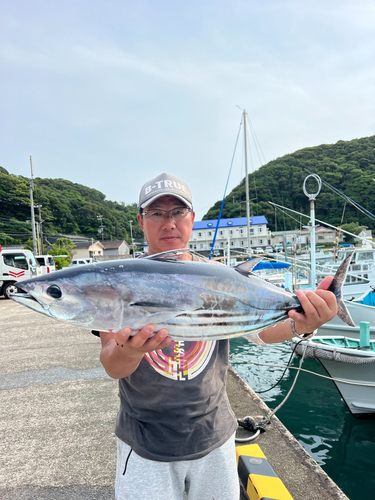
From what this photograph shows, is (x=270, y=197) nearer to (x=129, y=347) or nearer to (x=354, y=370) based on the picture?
(x=354, y=370)

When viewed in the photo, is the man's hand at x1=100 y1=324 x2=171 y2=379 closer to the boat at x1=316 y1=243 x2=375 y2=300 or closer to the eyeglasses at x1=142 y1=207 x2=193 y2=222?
the eyeglasses at x1=142 y1=207 x2=193 y2=222

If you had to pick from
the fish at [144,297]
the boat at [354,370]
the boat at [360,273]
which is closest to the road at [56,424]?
the fish at [144,297]

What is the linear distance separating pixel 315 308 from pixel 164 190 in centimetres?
107

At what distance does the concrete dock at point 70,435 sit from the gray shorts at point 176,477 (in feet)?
4.03

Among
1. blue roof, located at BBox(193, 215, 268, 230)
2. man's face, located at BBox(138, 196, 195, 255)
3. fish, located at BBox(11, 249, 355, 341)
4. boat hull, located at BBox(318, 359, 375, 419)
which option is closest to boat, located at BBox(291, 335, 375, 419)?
boat hull, located at BBox(318, 359, 375, 419)

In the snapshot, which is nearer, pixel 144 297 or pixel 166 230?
pixel 144 297

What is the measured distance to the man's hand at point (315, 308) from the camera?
4.97 ft

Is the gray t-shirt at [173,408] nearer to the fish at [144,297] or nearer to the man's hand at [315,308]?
the fish at [144,297]

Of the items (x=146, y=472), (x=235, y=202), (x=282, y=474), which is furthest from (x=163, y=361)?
(x=235, y=202)

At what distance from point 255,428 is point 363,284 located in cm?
996

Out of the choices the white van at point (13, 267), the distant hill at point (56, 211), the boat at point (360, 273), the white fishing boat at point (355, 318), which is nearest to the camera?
the white fishing boat at point (355, 318)

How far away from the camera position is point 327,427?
5621 millimetres

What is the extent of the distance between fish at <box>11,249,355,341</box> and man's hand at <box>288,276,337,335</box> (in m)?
0.32

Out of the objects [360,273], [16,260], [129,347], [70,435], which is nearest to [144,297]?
[129,347]
